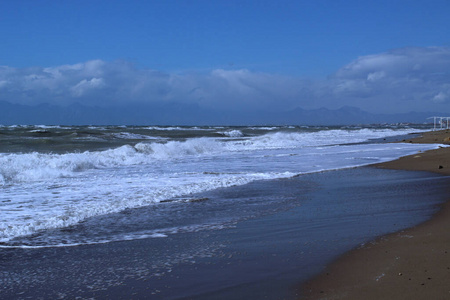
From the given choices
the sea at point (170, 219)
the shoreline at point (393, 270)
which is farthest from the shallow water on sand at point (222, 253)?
the shoreline at point (393, 270)

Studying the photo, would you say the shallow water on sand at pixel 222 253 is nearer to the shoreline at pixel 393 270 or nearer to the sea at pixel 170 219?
the sea at pixel 170 219

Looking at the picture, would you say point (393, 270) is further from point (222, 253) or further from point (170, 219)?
point (170, 219)

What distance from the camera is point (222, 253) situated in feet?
17.7

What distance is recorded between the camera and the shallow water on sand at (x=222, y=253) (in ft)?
13.9

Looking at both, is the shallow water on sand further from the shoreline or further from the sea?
the shoreline

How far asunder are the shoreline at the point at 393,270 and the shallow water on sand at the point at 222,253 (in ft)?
0.76

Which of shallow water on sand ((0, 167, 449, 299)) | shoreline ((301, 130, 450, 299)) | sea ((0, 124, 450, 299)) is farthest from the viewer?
sea ((0, 124, 450, 299))

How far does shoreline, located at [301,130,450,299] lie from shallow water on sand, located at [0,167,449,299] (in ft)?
0.76

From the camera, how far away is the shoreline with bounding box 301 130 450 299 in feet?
12.6

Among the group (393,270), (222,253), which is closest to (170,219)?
(222,253)

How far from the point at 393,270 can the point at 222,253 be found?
6.72ft

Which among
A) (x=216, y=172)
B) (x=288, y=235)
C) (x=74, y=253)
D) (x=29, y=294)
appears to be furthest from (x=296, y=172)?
(x=29, y=294)

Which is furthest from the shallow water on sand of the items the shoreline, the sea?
the shoreline

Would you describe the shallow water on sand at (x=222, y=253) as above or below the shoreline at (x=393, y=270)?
below
